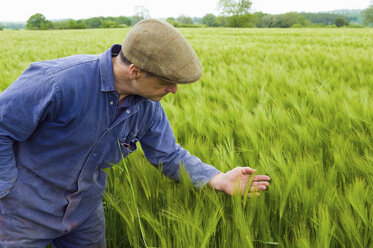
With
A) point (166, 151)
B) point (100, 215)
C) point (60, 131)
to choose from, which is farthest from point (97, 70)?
point (100, 215)

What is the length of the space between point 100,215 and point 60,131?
0.36m

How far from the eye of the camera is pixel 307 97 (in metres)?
1.95

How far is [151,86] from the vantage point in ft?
2.88

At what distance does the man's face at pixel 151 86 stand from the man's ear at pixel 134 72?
0.01 m

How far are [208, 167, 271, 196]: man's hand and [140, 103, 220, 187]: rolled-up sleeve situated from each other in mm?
42

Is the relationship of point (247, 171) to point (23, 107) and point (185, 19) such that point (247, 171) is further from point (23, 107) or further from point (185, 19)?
point (185, 19)

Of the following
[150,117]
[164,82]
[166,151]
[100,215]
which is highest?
[164,82]

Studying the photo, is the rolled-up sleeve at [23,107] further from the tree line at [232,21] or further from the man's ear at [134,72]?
the tree line at [232,21]

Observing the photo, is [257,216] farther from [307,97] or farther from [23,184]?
[307,97]

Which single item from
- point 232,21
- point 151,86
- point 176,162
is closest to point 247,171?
point 176,162

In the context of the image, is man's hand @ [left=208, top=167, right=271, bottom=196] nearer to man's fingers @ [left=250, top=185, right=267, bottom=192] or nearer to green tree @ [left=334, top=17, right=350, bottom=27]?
man's fingers @ [left=250, top=185, right=267, bottom=192]

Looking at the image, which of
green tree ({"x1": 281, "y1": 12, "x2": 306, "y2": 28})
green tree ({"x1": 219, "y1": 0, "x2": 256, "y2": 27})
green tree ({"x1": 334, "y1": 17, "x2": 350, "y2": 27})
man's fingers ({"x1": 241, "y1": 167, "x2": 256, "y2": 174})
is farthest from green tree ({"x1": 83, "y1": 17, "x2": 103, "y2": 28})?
man's fingers ({"x1": 241, "y1": 167, "x2": 256, "y2": 174})

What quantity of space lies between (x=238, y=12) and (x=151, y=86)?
176 feet

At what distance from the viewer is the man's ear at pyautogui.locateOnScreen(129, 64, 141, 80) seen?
0.84 m
